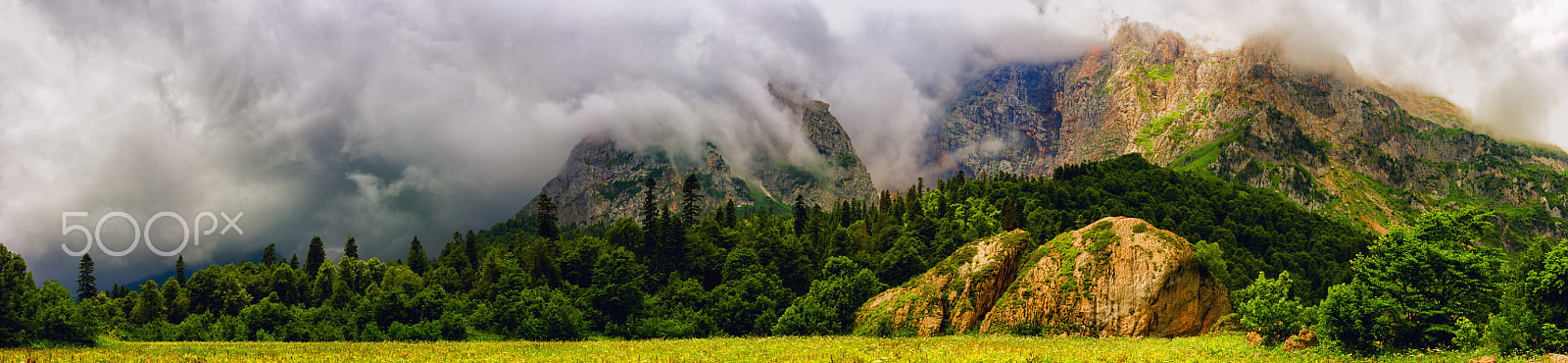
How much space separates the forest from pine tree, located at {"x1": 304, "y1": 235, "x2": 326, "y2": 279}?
0.27 m

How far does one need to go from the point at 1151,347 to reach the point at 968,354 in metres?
15.1

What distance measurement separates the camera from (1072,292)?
74750mm

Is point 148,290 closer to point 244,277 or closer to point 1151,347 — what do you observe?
point 244,277

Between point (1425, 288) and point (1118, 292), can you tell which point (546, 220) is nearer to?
point (1118, 292)

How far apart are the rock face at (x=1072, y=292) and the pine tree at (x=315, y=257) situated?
11778 cm

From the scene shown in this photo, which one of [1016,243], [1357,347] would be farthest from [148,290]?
[1357,347]

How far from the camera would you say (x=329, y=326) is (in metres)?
84.4

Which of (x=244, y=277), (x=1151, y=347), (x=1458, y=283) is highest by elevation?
(x=244, y=277)

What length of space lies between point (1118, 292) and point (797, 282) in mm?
44155

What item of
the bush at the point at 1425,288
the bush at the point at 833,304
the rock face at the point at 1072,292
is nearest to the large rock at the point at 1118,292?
the rock face at the point at 1072,292

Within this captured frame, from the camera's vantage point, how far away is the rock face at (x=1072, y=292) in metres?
72.1

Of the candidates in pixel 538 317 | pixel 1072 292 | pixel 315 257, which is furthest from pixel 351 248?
pixel 1072 292

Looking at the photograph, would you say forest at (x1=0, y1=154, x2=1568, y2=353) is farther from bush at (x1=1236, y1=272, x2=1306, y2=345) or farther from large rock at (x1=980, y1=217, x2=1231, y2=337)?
large rock at (x1=980, y1=217, x2=1231, y2=337)

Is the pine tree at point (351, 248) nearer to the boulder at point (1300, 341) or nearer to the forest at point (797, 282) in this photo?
the forest at point (797, 282)
